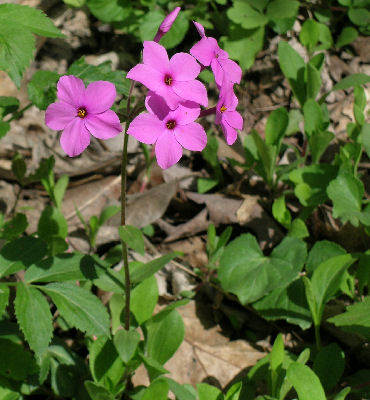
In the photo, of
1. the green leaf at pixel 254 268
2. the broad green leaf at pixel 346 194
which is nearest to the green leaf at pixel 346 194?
the broad green leaf at pixel 346 194

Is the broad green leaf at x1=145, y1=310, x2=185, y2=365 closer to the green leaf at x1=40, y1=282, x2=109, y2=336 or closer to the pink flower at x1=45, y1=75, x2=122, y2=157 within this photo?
the green leaf at x1=40, y1=282, x2=109, y2=336

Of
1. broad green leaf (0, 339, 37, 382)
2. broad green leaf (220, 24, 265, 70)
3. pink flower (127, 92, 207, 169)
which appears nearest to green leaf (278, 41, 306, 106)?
broad green leaf (220, 24, 265, 70)

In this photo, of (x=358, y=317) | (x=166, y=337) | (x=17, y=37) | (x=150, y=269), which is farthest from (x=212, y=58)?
(x=166, y=337)

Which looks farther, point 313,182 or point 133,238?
point 313,182

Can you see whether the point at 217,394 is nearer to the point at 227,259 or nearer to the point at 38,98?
the point at 227,259

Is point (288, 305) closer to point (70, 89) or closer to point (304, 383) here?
point (304, 383)
